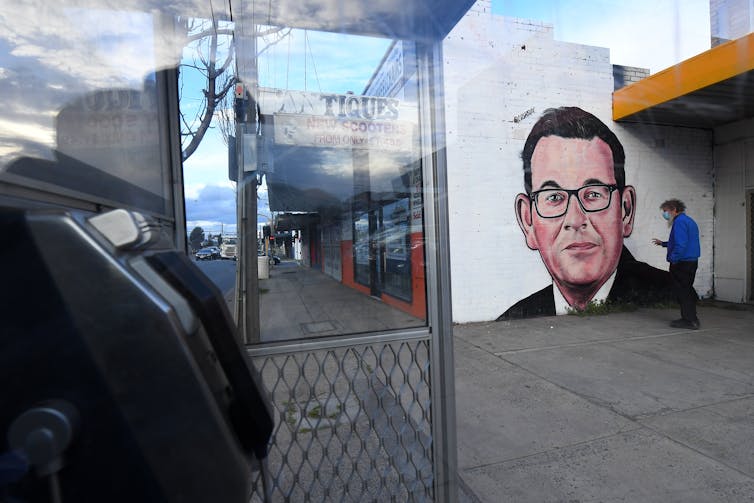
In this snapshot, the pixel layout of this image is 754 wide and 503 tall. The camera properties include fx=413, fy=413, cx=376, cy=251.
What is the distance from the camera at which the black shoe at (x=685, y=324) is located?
5.77 metres

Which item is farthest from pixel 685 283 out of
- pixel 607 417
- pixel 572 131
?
pixel 607 417

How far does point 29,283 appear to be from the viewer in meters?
0.62

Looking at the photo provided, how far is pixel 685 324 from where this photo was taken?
584 cm

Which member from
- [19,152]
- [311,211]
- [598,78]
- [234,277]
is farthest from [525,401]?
[598,78]

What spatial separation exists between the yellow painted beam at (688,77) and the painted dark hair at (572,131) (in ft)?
1.26

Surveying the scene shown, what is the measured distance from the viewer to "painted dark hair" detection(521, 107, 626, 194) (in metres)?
6.38

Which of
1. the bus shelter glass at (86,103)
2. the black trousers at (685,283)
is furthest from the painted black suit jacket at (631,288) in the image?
the bus shelter glass at (86,103)

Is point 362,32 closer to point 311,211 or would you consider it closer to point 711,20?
point 311,211

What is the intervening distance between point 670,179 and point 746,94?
170 cm

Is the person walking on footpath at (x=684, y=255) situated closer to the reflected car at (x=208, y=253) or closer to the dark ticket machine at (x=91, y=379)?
the reflected car at (x=208, y=253)

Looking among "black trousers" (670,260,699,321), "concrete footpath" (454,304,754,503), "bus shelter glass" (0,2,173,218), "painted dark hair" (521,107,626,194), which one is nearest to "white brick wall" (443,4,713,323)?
"painted dark hair" (521,107,626,194)

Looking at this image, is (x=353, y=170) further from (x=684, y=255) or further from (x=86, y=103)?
(x=684, y=255)

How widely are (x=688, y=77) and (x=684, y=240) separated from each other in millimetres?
2276

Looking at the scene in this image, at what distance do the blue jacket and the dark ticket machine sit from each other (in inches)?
259
